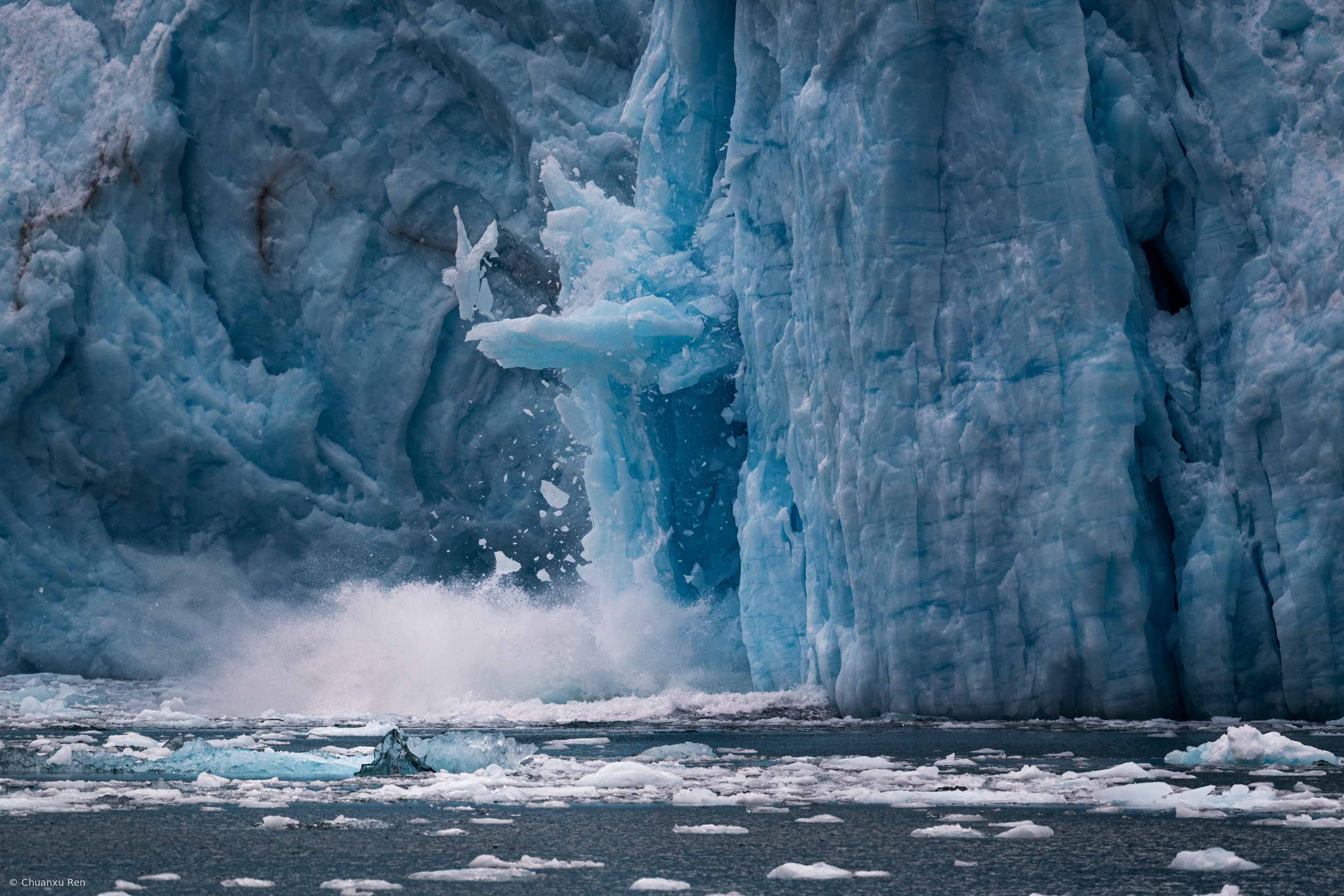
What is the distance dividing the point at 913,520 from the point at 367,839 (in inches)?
302

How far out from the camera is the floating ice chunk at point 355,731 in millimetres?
10992

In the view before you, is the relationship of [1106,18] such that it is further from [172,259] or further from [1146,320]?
[172,259]

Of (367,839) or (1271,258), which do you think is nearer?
(367,839)

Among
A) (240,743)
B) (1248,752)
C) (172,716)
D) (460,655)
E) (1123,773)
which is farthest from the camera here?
(460,655)

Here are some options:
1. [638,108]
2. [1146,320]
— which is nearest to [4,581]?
[638,108]

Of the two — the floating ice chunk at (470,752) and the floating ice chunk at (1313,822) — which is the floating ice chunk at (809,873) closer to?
the floating ice chunk at (1313,822)

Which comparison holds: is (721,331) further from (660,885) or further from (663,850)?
(660,885)

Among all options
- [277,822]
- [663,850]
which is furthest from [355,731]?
[663,850]

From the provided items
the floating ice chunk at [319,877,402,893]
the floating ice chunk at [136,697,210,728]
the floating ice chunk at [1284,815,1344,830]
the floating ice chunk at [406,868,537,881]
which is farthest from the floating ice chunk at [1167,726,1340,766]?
the floating ice chunk at [136,697,210,728]

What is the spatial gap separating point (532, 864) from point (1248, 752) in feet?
14.5

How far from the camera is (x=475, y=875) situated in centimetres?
366

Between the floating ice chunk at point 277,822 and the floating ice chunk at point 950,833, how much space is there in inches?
82.5

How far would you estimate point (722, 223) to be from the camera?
15.5 meters

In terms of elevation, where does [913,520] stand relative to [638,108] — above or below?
below
